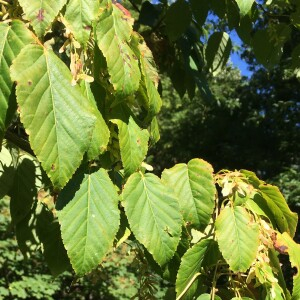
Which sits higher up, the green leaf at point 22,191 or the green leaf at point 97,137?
the green leaf at point 97,137

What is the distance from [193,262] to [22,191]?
51cm

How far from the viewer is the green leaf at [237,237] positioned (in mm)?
789

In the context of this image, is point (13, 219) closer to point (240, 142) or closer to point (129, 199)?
point (129, 199)

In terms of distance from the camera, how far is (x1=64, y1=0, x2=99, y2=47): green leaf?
0.69 metres

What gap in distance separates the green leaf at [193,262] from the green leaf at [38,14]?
45 centimetres

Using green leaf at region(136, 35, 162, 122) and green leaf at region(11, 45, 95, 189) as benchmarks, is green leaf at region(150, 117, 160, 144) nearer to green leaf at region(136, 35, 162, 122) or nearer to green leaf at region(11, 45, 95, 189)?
green leaf at region(136, 35, 162, 122)

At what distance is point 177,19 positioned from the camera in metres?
1.63

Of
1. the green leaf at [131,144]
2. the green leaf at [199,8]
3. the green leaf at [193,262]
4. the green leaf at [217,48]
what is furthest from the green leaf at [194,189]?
the green leaf at [217,48]

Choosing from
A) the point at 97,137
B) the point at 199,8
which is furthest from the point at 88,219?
the point at 199,8

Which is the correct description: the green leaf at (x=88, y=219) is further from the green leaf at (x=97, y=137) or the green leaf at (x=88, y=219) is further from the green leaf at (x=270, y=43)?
the green leaf at (x=270, y=43)

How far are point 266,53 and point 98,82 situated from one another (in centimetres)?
106

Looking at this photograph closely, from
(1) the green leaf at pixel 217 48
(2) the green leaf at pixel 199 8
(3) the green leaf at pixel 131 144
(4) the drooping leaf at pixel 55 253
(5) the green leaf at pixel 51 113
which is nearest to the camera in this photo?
(5) the green leaf at pixel 51 113

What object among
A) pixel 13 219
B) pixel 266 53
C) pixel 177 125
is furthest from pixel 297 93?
pixel 13 219

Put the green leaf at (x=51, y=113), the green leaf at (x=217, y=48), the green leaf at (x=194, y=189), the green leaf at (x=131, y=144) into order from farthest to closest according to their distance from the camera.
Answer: the green leaf at (x=217, y=48) → the green leaf at (x=194, y=189) → the green leaf at (x=131, y=144) → the green leaf at (x=51, y=113)
